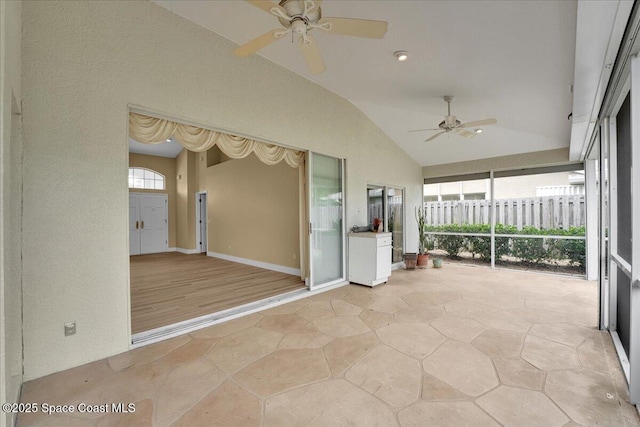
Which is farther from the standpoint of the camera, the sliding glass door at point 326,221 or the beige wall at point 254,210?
the beige wall at point 254,210

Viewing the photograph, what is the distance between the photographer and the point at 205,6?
280 cm

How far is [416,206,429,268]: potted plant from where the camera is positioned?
243 inches

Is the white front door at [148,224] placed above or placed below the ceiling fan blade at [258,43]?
below

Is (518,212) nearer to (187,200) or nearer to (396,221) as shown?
(396,221)

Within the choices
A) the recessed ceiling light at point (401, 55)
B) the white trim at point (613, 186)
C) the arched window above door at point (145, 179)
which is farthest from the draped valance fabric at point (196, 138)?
the arched window above door at point (145, 179)

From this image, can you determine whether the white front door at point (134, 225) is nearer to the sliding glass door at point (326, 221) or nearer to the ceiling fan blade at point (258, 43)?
the sliding glass door at point (326, 221)

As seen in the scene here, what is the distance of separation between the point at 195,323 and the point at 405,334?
2.25 m

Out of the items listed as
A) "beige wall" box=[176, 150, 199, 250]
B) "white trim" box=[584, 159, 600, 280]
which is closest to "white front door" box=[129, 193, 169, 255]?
"beige wall" box=[176, 150, 199, 250]

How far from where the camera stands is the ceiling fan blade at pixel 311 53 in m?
2.12

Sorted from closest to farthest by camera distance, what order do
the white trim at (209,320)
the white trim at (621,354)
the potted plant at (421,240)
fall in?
the white trim at (621,354)
the white trim at (209,320)
the potted plant at (421,240)

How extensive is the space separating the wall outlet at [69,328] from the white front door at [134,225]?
728 cm

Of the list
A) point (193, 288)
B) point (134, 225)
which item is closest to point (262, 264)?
point (193, 288)

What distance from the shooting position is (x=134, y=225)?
8648 millimetres

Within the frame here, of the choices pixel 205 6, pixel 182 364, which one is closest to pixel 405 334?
pixel 182 364
